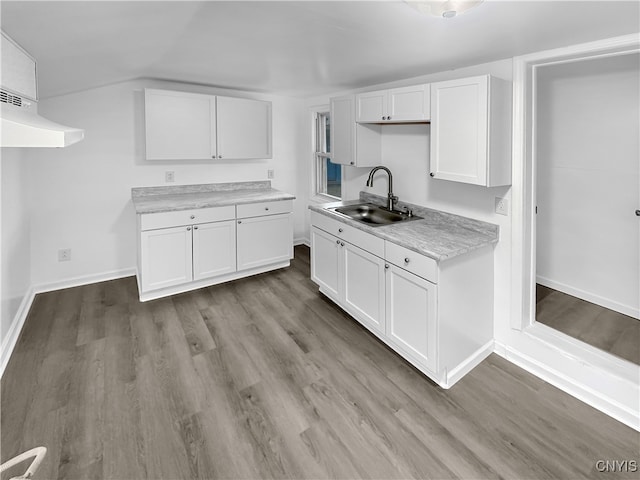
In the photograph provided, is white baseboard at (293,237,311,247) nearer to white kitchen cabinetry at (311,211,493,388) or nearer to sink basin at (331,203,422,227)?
sink basin at (331,203,422,227)

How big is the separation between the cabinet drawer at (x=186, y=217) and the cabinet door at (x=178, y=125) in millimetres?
669

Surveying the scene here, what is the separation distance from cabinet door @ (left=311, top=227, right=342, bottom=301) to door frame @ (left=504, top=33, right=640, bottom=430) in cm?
135

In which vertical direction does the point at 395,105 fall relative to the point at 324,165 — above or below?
above

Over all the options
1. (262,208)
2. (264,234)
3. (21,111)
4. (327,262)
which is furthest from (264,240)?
(21,111)

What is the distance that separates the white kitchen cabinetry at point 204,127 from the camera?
141 inches

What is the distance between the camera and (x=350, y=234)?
2.92m

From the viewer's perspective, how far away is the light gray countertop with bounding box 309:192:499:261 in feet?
7.27

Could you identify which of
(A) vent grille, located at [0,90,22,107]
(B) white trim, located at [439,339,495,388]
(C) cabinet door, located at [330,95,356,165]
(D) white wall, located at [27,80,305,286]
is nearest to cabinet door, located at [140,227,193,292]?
(D) white wall, located at [27,80,305,286]

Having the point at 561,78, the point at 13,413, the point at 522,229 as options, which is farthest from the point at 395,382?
the point at 561,78

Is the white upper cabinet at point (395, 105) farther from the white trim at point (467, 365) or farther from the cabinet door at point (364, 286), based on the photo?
the white trim at point (467, 365)

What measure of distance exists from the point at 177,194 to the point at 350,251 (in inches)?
89.5

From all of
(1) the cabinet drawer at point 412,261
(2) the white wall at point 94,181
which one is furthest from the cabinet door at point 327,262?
(2) the white wall at point 94,181

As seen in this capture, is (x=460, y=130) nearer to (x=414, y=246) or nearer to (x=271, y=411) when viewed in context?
(x=414, y=246)

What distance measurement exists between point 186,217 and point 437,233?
2358 mm
